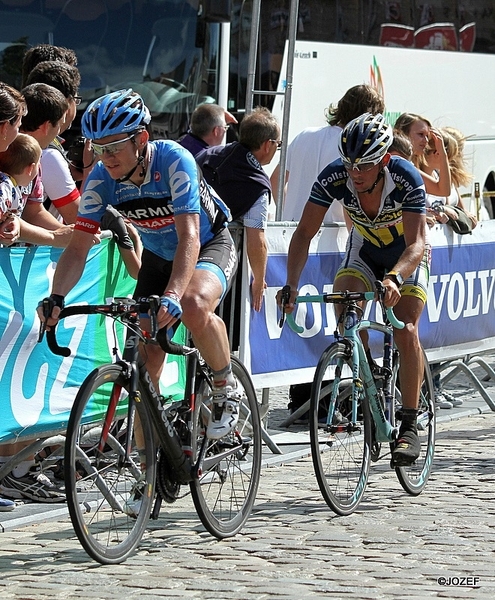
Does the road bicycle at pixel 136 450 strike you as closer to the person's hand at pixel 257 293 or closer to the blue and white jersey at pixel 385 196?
the blue and white jersey at pixel 385 196

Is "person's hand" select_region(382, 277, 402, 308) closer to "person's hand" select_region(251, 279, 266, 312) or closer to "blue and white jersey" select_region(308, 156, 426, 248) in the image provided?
"blue and white jersey" select_region(308, 156, 426, 248)

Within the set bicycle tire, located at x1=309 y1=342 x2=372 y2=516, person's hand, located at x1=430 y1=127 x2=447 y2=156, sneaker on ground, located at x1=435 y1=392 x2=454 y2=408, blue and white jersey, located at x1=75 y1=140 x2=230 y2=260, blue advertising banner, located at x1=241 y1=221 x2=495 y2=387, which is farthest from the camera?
sneaker on ground, located at x1=435 y1=392 x2=454 y2=408

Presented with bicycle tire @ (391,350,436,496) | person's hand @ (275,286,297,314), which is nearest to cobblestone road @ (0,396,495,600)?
bicycle tire @ (391,350,436,496)

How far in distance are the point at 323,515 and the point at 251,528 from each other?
0.49 m

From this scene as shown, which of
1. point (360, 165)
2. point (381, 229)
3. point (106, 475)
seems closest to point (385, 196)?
point (381, 229)

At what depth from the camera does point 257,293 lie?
8.59 meters

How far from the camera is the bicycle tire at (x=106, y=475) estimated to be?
5.32m

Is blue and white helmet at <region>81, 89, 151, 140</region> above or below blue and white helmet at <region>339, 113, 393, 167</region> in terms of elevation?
above

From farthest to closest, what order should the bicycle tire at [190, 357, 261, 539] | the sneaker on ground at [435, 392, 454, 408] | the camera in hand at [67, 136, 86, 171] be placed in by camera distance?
the sneaker on ground at [435, 392, 454, 408] < the camera in hand at [67, 136, 86, 171] < the bicycle tire at [190, 357, 261, 539]

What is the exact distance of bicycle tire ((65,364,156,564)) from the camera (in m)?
5.32

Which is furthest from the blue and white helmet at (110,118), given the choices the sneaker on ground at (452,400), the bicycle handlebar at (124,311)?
the sneaker on ground at (452,400)

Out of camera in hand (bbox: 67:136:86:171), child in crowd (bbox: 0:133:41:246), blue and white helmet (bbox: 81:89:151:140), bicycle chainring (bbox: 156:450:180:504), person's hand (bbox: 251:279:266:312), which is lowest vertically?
person's hand (bbox: 251:279:266:312)

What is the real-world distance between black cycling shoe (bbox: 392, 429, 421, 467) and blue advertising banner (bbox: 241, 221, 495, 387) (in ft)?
5.66

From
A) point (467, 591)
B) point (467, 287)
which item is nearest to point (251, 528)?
point (467, 591)
